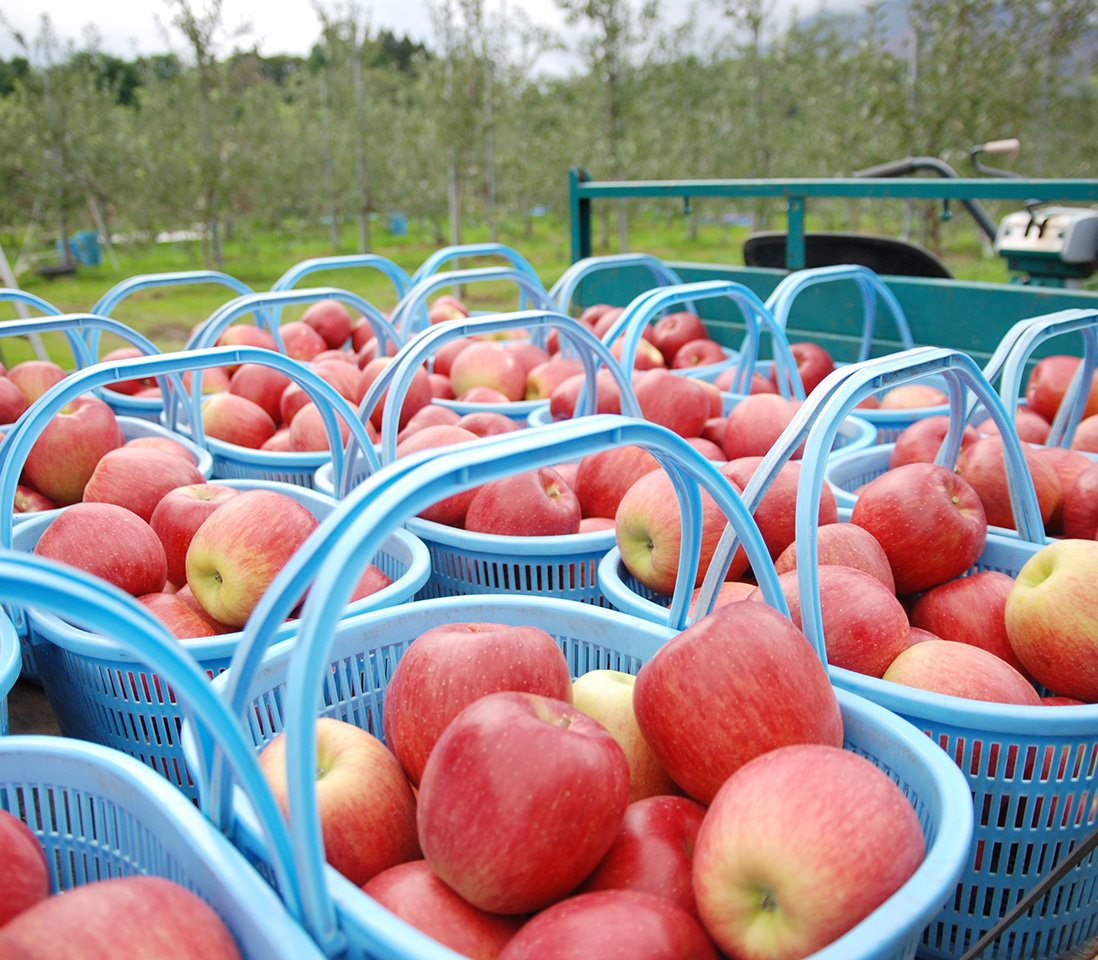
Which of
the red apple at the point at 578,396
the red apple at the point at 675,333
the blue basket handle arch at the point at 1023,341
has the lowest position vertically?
the red apple at the point at 578,396

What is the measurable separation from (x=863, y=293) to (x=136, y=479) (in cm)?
253

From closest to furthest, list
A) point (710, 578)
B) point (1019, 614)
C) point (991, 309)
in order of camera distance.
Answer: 1. point (710, 578)
2. point (1019, 614)
3. point (991, 309)

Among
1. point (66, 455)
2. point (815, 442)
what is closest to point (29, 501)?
point (66, 455)

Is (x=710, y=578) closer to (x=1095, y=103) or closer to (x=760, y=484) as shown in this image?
(x=760, y=484)

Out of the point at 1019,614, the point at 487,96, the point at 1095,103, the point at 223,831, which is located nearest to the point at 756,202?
the point at 487,96

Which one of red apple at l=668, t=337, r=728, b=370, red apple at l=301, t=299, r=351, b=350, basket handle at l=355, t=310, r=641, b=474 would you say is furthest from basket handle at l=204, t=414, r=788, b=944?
red apple at l=301, t=299, r=351, b=350

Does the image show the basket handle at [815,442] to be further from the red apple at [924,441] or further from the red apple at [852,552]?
the red apple at [924,441]

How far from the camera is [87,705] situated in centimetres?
143

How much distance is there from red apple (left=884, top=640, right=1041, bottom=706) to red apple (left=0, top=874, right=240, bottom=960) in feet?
3.17

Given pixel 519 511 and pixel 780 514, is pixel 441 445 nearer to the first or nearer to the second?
pixel 519 511

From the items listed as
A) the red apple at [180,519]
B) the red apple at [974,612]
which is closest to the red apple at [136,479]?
the red apple at [180,519]

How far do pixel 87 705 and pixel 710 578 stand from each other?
1.05m

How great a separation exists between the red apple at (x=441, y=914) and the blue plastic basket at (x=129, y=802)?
166 millimetres

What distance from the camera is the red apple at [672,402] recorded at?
7.71ft
